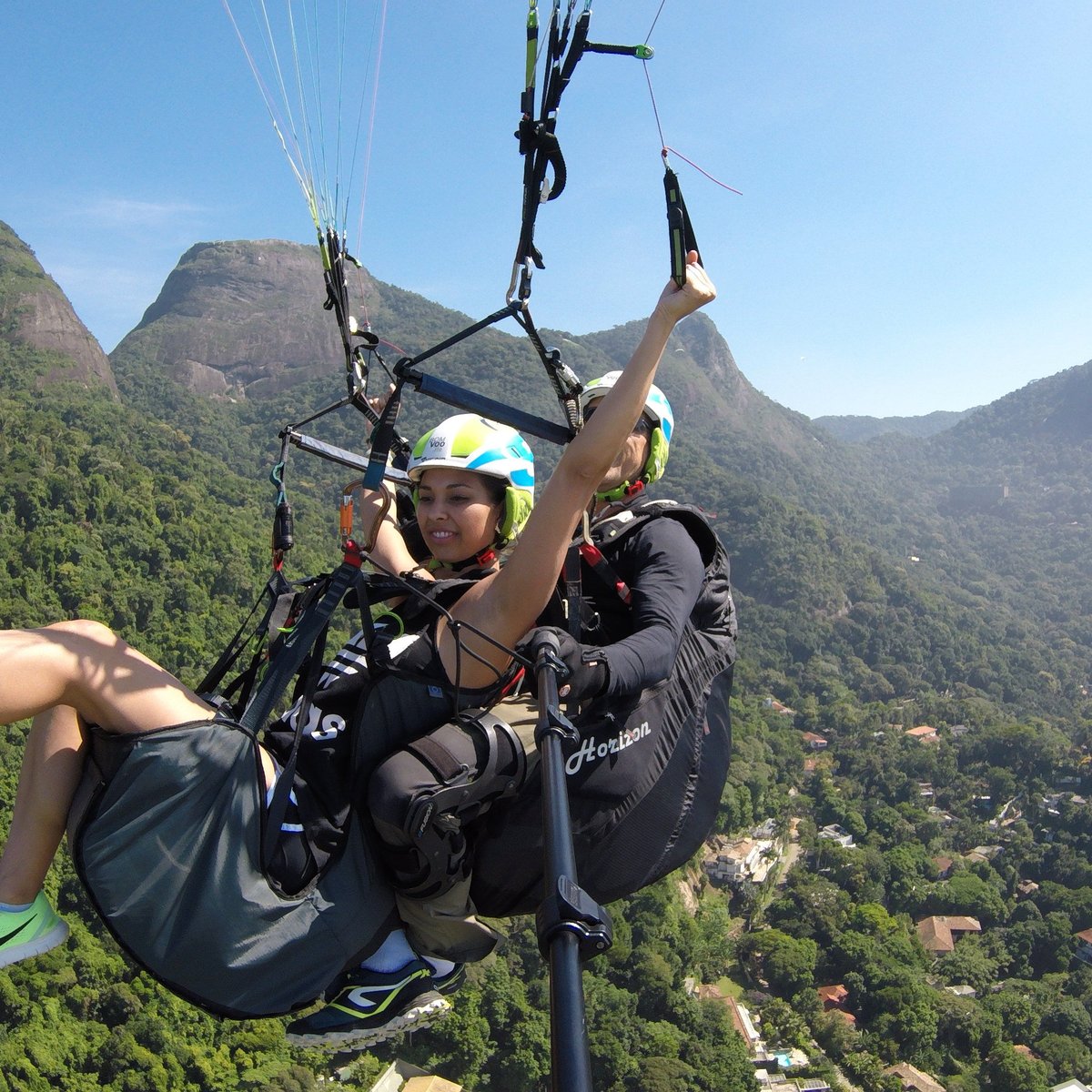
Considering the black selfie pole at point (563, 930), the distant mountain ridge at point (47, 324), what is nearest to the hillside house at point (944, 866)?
the black selfie pole at point (563, 930)

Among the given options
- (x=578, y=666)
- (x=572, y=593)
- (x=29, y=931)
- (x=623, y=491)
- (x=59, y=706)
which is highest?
(x=623, y=491)

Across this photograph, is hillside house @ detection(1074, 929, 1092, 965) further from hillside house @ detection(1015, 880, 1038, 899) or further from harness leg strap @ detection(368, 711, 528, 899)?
harness leg strap @ detection(368, 711, 528, 899)

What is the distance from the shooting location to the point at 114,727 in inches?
83.7

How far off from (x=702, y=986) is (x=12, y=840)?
3917 centimetres

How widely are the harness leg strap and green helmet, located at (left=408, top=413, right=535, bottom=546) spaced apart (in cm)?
70

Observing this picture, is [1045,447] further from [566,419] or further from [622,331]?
[566,419]

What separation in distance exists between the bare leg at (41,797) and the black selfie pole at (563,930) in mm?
1249

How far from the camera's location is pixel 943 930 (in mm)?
42281

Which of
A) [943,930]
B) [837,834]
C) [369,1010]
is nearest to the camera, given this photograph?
→ [369,1010]

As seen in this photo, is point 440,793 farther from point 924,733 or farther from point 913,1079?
point 924,733

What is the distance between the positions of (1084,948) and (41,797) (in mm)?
49829

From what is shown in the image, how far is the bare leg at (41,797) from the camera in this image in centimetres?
A: 218

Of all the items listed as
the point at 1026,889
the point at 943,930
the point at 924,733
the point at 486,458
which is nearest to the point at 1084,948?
the point at 943,930

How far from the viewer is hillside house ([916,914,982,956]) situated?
135 ft
